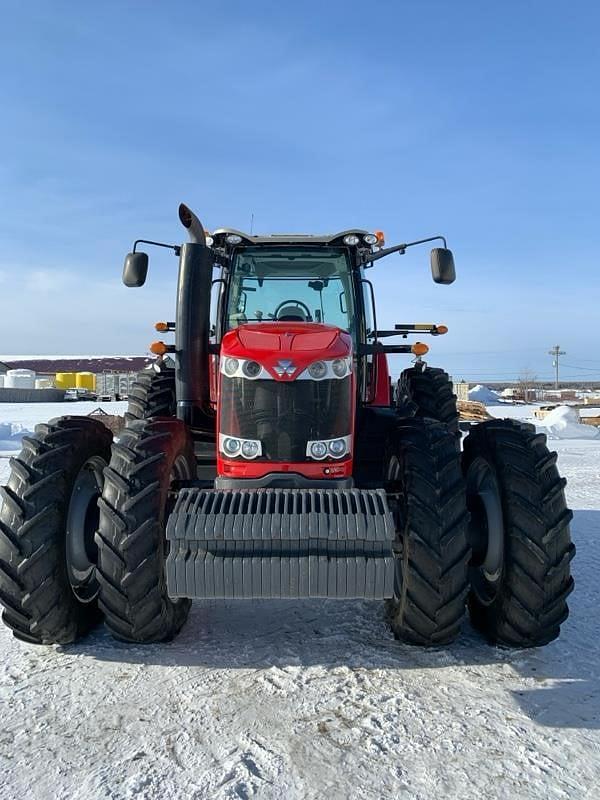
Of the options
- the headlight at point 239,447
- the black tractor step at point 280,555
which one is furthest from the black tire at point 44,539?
the headlight at point 239,447

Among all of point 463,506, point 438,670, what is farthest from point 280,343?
point 438,670

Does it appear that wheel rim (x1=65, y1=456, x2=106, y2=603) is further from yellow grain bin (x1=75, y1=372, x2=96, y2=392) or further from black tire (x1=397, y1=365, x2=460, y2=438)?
yellow grain bin (x1=75, y1=372, x2=96, y2=392)

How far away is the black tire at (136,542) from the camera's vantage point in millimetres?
3172

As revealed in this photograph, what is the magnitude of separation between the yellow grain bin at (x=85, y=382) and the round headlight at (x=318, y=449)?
53555 millimetres

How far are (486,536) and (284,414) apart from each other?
1349mm

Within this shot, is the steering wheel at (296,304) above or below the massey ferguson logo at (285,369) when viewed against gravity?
above

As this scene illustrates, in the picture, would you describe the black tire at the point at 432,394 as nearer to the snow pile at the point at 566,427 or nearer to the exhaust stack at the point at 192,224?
the exhaust stack at the point at 192,224

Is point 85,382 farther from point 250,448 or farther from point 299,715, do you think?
point 299,715

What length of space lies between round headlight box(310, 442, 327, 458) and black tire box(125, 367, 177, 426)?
7.23 feet

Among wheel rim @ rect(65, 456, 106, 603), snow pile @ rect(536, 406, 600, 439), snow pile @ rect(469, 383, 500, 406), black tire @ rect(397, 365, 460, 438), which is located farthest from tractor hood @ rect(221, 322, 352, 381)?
snow pile @ rect(469, 383, 500, 406)

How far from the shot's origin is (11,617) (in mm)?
3338

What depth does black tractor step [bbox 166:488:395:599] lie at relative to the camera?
3.01 meters

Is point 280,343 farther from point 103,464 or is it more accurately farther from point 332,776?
point 332,776

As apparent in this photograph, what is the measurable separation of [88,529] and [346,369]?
180cm
